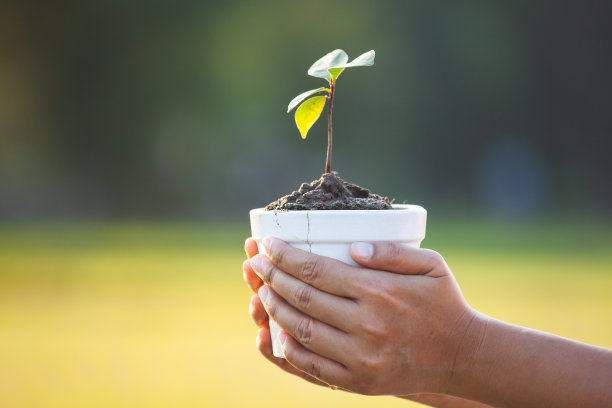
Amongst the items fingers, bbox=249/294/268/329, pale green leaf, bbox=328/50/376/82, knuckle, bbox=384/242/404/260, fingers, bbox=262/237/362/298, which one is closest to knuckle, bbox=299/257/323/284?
fingers, bbox=262/237/362/298

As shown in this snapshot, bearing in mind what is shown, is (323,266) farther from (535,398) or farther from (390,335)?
(535,398)

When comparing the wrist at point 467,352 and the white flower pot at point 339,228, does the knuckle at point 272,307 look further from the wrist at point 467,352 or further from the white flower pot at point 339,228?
the wrist at point 467,352

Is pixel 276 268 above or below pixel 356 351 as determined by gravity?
above

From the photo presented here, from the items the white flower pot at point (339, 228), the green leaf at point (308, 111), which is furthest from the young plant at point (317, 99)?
the white flower pot at point (339, 228)

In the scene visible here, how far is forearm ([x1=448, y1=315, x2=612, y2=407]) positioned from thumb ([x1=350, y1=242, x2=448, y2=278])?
0.39 ft

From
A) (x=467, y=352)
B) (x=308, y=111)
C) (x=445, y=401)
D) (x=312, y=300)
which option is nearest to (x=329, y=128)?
(x=308, y=111)

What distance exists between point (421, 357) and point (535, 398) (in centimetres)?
18

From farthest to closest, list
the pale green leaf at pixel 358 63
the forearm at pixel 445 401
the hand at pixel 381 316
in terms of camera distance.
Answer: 1. the forearm at pixel 445 401
2. the pale green leaf at pixel 358 63
3. the hand at pixel 381 316

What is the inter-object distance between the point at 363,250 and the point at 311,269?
8 cm

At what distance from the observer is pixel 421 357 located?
2.69 feet

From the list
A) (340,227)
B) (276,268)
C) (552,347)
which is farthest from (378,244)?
(552,347)

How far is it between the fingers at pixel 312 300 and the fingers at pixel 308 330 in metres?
0.01

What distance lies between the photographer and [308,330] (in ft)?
2.78

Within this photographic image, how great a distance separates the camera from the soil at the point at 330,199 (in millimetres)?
896
